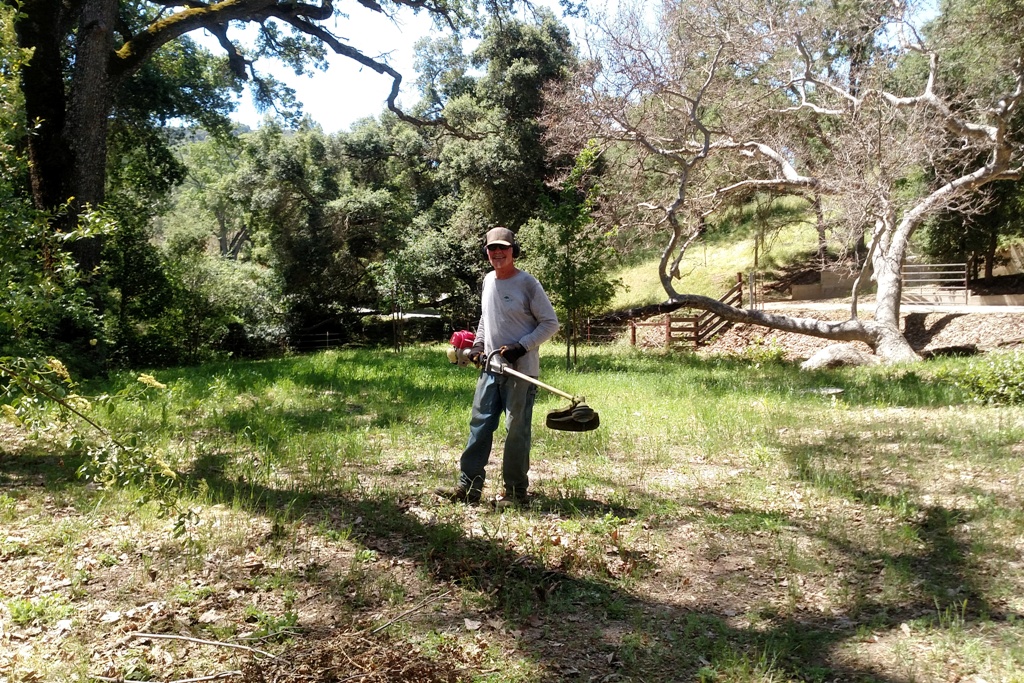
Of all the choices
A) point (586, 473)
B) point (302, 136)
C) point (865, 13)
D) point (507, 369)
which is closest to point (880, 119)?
point (865, 13)

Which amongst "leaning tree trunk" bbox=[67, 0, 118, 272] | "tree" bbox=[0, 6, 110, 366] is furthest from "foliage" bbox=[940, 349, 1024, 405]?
"leaning tree trunk" bbox=[67, 0, 118, 272]

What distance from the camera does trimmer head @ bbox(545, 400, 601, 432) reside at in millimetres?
5152

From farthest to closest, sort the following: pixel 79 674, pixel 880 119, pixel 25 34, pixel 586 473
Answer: pixel 880 119
pixel 25 34
pixel 586 473
pixel 79 674

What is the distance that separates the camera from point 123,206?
65.1 feet

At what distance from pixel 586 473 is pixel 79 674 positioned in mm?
4308

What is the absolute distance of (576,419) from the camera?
5.16 m

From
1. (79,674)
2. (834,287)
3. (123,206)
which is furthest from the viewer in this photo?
(834,287)

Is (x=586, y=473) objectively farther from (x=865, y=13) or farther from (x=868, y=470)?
(x=865, y=13)

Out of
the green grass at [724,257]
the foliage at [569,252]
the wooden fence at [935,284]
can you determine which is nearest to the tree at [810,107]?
the foliage at [569,252]

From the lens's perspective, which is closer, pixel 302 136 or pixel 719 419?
pixel 719 419

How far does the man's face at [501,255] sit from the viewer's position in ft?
17.8

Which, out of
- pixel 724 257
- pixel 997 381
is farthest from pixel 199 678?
pixel 724 257

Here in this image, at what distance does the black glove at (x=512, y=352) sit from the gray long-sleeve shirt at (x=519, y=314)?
0.26 ft

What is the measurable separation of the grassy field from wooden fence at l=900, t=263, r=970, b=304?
17797 mm
